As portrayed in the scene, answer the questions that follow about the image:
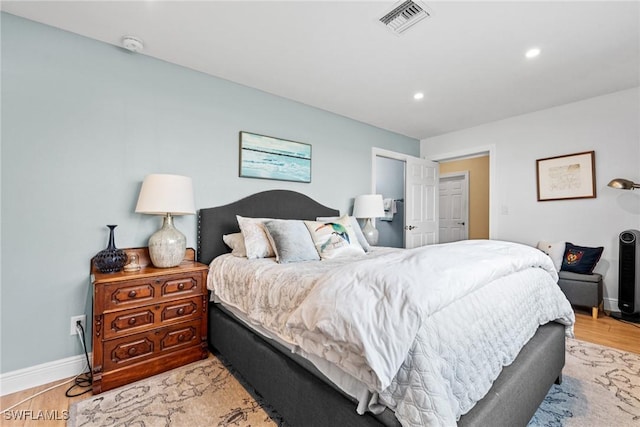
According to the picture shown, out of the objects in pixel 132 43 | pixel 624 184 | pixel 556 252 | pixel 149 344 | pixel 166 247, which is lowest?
pixel 149 344

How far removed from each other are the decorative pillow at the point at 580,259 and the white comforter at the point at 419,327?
2633mm

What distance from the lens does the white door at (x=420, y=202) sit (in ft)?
14.6

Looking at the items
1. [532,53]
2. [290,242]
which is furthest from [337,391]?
[532,53]

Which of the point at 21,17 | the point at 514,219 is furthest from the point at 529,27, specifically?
the point at 21,17

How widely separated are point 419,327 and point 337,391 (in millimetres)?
490

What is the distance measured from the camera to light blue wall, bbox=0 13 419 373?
186cm

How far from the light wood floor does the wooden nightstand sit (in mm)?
216

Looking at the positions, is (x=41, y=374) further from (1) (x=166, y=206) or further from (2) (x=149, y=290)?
(1) (x=166, y=206)

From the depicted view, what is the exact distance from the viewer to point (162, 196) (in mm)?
2061

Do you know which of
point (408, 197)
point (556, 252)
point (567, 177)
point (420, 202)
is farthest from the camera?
point (420, 202)

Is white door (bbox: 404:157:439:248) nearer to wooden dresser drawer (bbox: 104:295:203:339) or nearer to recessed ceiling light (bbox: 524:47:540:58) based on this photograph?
recessed ceiling light (bbox: 524:47:540:58)

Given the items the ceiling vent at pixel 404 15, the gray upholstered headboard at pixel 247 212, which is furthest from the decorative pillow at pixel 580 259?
the ceiling vent at pixel 404 15

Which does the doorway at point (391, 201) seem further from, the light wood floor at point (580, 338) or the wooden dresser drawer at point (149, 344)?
the wooden dresser drawer at point (149, 344)

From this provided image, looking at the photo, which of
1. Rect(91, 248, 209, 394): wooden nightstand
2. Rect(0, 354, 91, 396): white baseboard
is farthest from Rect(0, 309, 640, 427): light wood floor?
Rect(91, 248, 209, 394): wooden nightstand
